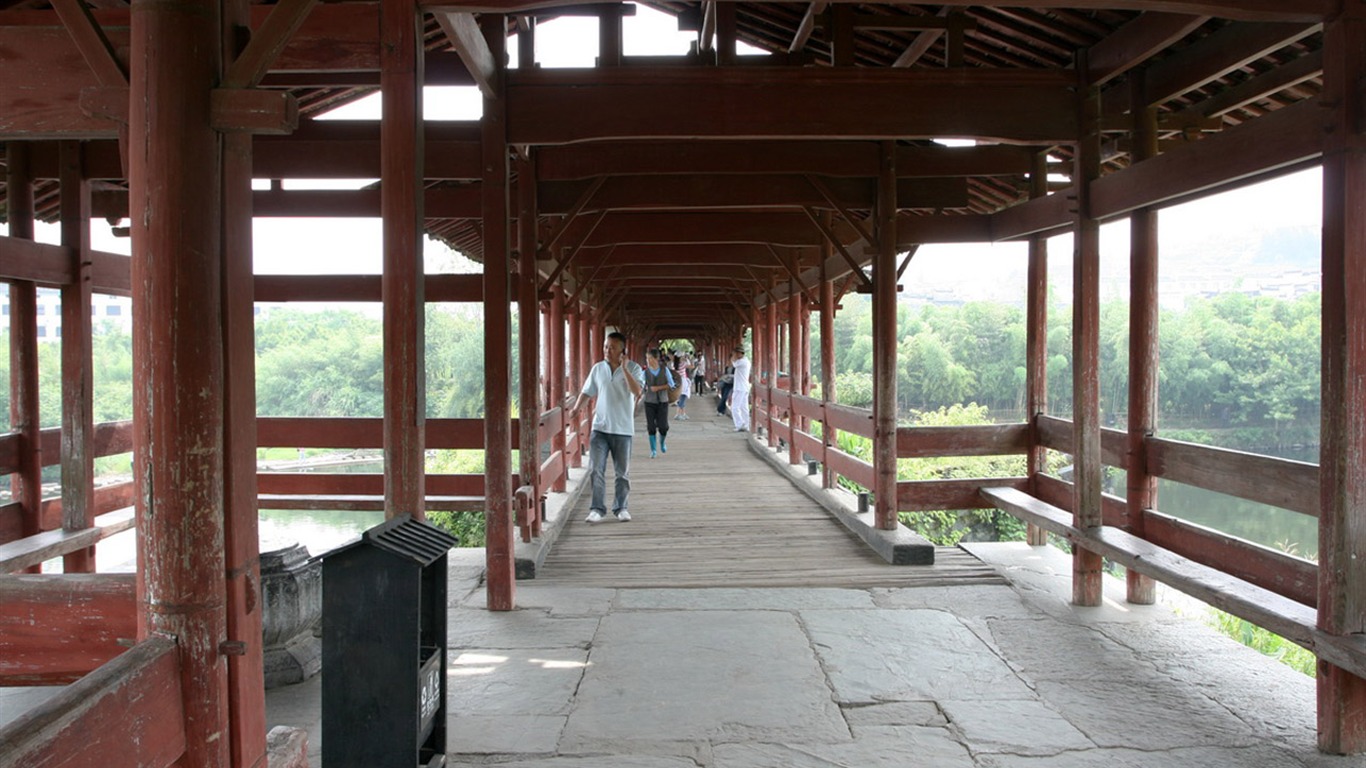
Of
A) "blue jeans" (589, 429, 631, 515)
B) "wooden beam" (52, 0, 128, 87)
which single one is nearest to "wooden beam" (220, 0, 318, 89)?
"wooden beam" (52, 0, 128, 87)

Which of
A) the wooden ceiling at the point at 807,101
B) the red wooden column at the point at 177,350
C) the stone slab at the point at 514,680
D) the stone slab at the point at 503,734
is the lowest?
the stone slab at the point at 514,680

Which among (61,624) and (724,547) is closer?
(61,624)

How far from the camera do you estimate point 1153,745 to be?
141 inches

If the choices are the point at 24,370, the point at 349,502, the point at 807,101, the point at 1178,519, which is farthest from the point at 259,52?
the point at 349,502

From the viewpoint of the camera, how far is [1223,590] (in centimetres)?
400

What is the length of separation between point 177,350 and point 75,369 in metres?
5.04

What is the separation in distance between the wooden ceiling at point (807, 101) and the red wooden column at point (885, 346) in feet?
0.61

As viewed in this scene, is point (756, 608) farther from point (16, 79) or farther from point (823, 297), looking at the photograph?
point (823, 297)

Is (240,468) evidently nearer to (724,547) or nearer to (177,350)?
(177,350)

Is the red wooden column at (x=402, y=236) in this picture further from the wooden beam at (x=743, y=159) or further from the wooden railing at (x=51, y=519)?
the wooden beam at (x=743, y=159)

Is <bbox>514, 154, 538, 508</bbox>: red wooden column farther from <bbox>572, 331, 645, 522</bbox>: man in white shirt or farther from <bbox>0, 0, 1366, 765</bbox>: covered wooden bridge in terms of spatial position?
<bbox>572, 331, 645, 522</bbox>: man in white shirt

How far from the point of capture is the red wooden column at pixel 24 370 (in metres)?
6.16

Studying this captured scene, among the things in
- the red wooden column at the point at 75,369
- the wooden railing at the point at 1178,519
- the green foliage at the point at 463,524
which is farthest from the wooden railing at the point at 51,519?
the green foliage at the point at 463,524

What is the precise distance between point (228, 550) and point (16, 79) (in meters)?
2.09
